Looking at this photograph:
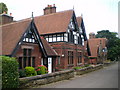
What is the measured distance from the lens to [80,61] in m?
28.2

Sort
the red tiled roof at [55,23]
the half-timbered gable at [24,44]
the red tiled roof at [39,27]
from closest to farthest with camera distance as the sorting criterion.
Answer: the half-timbered gable at [24,44] < the red tiled roof at [39,27] < the red tiled roof at [55,23]

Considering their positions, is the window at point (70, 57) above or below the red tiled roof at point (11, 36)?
below

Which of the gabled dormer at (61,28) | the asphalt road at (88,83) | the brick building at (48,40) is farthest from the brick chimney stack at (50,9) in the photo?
the asphalt road at (88,83)

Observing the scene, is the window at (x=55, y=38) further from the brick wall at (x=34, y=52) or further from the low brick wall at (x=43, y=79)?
the low brick wall at (x=43, y=79)

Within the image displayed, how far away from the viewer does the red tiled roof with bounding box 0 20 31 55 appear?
538 inches

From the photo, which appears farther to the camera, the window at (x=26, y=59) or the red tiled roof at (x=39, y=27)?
the window at (x=26, y=59)

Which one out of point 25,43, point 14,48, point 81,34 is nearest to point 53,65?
point 25,43

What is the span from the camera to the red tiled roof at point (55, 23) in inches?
878

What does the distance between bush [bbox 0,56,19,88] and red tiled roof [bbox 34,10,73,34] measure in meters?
Result: 12.9

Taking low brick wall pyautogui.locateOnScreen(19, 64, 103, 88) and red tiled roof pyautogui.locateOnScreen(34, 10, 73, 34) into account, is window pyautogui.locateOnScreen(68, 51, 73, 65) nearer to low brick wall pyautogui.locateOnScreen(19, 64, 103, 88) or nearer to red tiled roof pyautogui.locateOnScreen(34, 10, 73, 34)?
red tiled roof pyautogui.locateOnScreen(34, 10, 73, 34)

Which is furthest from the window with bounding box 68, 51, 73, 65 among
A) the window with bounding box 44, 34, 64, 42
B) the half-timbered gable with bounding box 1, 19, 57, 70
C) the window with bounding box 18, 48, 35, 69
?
the window with bounding box 18, 48, 35, 69

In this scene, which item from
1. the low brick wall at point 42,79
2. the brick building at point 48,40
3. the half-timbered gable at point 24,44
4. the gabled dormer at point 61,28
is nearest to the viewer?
the low brick wall at point 42,79

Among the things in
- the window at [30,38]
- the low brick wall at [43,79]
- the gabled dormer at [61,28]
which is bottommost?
the low brick wall at [43,79]

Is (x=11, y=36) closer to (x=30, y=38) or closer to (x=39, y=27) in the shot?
(x=30, y=38)
